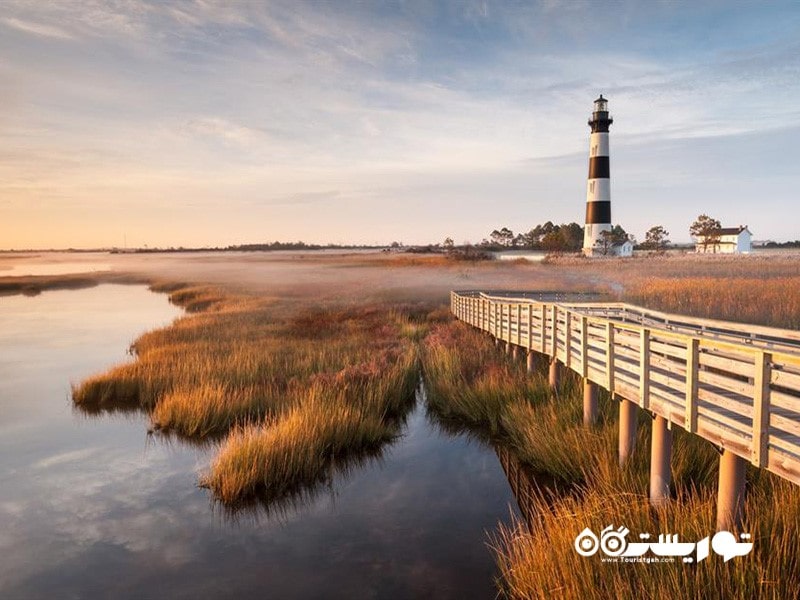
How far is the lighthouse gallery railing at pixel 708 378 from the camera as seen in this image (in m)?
5.70

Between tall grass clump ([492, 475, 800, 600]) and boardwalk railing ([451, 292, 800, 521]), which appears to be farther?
boardwalk railing ([451, 292, 800, 521])

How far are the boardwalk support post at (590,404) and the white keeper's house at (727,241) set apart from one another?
99.5 m

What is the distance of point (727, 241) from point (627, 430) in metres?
107

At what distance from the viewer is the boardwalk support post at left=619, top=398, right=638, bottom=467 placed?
9.16 metres

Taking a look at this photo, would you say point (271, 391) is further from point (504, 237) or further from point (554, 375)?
point (504, 237)

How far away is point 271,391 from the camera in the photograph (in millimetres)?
15047

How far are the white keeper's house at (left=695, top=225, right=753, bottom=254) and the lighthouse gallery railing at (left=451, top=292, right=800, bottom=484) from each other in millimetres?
99817

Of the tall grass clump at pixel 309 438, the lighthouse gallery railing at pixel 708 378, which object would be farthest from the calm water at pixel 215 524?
the lighthouse gallery railing at pixel 708 378

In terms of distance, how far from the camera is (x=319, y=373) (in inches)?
639

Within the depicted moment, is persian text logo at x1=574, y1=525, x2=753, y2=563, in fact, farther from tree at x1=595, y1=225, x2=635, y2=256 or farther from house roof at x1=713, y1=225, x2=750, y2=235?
house roof at x1=713, y1=225, x2=750, y2=235

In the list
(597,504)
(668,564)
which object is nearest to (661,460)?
(597,504)

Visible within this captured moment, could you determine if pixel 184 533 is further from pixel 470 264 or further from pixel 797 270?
pixel 470 264

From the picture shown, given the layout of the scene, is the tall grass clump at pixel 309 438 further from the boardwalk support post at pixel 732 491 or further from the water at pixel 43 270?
the water at pixel 43 270

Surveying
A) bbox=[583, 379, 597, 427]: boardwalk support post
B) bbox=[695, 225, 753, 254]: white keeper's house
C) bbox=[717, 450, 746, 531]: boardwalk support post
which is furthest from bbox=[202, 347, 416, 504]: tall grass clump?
bbox=[695, 225, 753, 254]: white keeper's house
